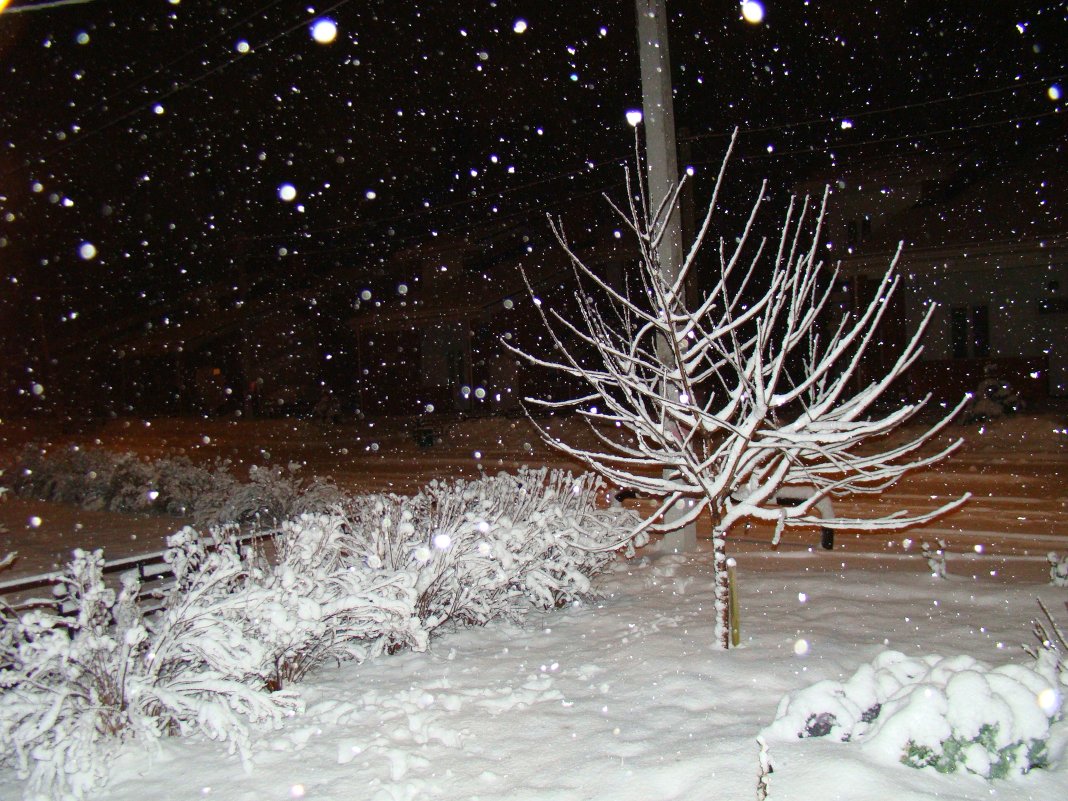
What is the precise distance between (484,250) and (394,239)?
9394 millimetres

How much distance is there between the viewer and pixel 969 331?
81.9ft

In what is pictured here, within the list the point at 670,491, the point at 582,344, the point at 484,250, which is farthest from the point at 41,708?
the point at 484,250

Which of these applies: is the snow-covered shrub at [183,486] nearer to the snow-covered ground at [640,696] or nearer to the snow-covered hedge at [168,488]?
the snow-covered hedge at [168,488]

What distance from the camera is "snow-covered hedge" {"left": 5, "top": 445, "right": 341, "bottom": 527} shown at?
12.3 m

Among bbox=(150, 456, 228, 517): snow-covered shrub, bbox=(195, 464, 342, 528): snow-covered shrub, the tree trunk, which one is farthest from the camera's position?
bbox=(150, 456, 228, 517): snow-covered shrub

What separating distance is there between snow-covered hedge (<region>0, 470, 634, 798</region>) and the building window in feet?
72.0

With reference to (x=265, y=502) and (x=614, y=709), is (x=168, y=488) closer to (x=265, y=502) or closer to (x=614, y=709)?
(x=265, y=502)

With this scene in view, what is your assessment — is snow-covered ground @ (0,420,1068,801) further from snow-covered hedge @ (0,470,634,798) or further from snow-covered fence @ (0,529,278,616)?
snow-covered fence @ (0,529,278,616)

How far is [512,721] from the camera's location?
484 cm

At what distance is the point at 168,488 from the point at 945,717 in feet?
46.3

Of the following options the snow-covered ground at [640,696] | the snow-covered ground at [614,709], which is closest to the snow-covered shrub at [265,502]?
the snow-covered ground at [640,696]

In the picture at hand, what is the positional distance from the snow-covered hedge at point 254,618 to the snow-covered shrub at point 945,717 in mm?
2822

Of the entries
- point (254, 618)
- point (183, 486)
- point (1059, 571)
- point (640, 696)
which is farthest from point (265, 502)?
point (1059, 571)

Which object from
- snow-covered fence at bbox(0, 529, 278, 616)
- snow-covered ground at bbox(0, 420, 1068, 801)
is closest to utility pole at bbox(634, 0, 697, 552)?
snow-covered ground at bbox(0, 420, 1068, 801)
